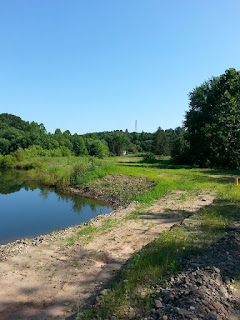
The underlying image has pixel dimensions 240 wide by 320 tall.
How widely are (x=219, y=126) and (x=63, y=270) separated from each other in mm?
27669

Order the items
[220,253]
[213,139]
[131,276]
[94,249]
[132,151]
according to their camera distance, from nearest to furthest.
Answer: [131,276] < [220,253] < [94,249] < [213,139] < [132,151]

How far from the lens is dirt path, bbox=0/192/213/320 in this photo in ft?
15.8

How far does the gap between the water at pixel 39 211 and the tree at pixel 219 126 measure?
17138 millimetres

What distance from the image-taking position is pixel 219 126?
30.4 meters

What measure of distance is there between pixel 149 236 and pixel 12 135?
223 feet

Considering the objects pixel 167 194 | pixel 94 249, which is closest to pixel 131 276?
pixel 94 249

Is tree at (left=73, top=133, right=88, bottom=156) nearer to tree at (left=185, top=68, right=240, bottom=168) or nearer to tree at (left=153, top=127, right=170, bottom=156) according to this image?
tree at (left=153, top=127, right=170, bottom=156)

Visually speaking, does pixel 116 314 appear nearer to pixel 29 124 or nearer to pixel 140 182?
pixel 140 182

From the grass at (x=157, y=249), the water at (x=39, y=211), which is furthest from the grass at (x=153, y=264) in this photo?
the water at (x=39, y=211)

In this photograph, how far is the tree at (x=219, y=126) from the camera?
30075mm

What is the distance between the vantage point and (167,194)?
15.5 m

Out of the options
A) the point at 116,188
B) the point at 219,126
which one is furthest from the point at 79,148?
the point at 116,188

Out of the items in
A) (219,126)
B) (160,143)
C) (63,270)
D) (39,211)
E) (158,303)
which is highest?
(219,126)

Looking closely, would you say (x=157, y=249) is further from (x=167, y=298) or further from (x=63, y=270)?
(x=167, y=298)
